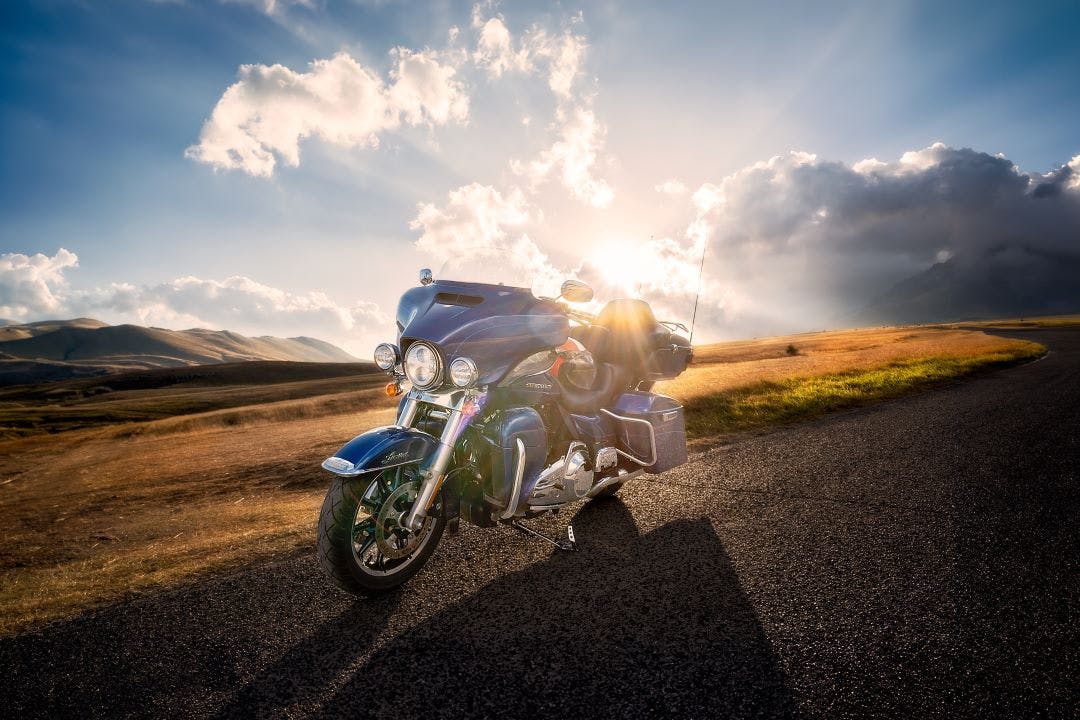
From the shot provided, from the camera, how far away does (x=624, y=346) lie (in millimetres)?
6047

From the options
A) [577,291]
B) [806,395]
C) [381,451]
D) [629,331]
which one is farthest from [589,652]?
[806,395]

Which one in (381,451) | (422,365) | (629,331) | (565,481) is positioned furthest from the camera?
(629,331)

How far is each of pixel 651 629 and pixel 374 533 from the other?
227 centimetres

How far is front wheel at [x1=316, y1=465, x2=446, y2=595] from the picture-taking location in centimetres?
369

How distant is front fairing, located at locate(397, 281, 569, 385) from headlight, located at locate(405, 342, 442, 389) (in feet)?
0.25

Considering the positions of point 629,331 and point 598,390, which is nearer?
point 598,390

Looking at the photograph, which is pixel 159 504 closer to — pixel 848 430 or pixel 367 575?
pixel 367 575

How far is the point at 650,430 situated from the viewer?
5609 millimetres

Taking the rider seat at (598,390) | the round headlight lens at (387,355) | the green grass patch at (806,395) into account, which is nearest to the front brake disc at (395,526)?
the round headlight lens at (387,355)

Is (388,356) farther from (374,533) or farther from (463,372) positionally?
(374,533)

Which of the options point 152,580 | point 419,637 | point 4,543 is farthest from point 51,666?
point 4,543

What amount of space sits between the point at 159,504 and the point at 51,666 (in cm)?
1115

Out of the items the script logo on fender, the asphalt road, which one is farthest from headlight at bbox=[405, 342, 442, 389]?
the asphalt road

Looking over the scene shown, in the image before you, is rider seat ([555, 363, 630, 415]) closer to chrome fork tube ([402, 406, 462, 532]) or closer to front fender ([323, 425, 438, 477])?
chrome fork tube ([402, 406, 462, 532])
